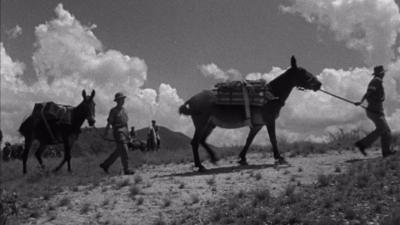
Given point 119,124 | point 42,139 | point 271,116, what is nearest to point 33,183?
point 119,124

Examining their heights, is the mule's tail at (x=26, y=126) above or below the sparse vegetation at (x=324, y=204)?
above

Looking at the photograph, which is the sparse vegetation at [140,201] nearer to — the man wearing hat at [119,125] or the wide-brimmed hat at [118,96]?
the man wearing hat at [119,125]

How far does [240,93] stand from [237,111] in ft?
1.53

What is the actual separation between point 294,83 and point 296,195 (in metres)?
5.56

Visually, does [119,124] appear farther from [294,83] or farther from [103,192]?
[294,83]

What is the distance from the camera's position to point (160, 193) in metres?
8.27

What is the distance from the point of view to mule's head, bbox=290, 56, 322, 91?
38.5ft

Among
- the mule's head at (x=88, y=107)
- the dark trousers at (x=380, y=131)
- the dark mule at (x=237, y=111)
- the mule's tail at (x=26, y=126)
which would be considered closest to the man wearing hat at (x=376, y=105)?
the dark trousers at (x=380, y=131)

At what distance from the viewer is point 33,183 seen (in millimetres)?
10836

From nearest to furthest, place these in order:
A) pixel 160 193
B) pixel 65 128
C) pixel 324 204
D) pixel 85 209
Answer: pixel 324 204, pixel 85 209, pixel 160 193, pixel 65 128

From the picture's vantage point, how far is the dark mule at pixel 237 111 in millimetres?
10984

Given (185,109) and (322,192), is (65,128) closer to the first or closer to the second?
(185,109)

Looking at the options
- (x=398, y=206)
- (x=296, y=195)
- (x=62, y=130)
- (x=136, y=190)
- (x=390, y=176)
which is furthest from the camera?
(x=62, y=130)

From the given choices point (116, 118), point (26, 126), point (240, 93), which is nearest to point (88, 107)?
point (116, 118)
